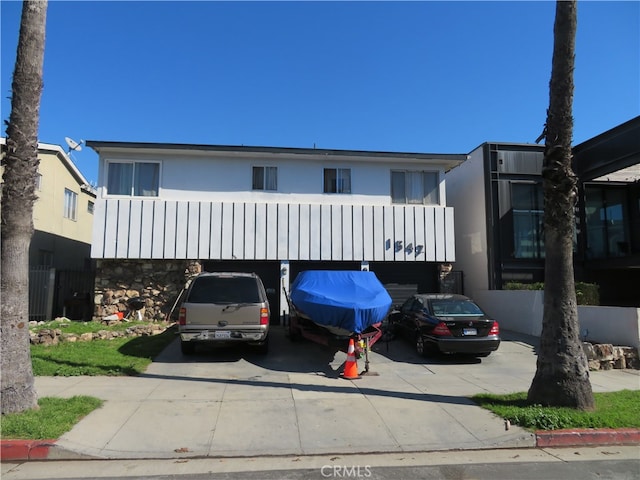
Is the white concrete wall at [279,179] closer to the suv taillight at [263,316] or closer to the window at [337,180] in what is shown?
the window at [337,180]

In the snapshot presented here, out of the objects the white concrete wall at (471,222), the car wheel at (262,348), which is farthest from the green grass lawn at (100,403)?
the white concrete wall at (471,222)

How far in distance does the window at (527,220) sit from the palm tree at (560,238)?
987cm

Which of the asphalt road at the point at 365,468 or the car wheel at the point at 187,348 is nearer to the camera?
the asphalt road at the point at 365,468

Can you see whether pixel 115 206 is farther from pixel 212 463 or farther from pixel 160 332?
pixel 212 463

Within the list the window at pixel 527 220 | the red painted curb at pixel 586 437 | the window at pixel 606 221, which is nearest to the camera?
the red painted curb at pixel 586 437

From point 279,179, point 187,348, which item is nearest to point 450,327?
point 187,348

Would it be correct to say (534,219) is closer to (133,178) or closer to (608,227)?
(608,227)

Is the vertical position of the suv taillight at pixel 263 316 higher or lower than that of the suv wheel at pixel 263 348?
higher

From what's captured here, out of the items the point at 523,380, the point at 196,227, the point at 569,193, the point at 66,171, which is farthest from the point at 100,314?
the point at 569,193

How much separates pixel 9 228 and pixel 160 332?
7.56 meters

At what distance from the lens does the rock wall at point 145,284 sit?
1519 centimetres

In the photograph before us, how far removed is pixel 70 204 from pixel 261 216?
13.4 meters

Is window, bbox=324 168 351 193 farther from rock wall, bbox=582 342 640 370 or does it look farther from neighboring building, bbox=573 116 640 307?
rock wall, bbox=582 342 640 370

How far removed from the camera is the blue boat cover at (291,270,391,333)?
9.41 meters
